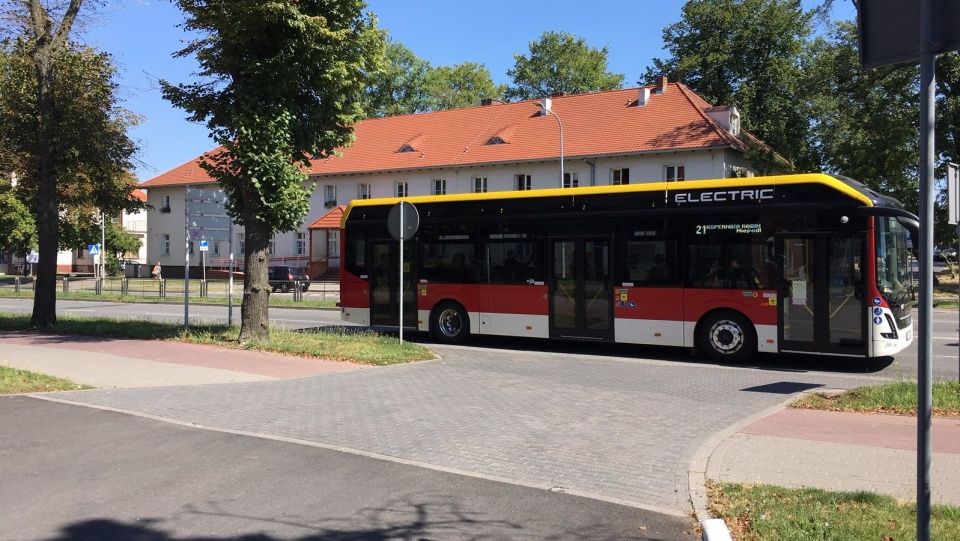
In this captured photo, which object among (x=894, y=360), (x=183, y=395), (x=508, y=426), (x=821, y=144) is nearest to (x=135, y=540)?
(x=508, y=426)

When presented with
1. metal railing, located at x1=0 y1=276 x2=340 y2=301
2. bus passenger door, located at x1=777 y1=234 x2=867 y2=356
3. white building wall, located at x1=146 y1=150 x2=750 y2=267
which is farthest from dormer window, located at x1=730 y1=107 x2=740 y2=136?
bus passenger door, located at x1=777 y1=234 x2=867 y2=356

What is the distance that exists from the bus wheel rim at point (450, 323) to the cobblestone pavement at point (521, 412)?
337 cm

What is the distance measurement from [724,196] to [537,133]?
113 ft

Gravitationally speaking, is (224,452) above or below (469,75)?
below

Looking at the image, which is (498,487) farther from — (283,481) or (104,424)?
(104,424)

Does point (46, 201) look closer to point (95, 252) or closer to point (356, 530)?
point (356, 530)

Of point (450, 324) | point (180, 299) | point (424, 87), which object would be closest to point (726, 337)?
point (450, 324)

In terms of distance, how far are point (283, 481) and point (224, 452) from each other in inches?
43.4

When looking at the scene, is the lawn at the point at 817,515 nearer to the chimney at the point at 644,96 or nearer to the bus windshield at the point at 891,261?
the bus windshield at the point at 891,261

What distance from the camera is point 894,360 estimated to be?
1354cm

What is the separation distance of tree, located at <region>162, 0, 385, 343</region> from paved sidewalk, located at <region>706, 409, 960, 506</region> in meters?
9.61

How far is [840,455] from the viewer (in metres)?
6.50

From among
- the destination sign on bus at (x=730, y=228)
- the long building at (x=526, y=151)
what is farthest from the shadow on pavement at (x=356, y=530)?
the long building at (x=526, y=151)

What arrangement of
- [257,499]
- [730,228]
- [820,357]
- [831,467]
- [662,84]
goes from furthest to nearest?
[662,84]
[820,357]
[730,228]
[831,467]
[257,499]
